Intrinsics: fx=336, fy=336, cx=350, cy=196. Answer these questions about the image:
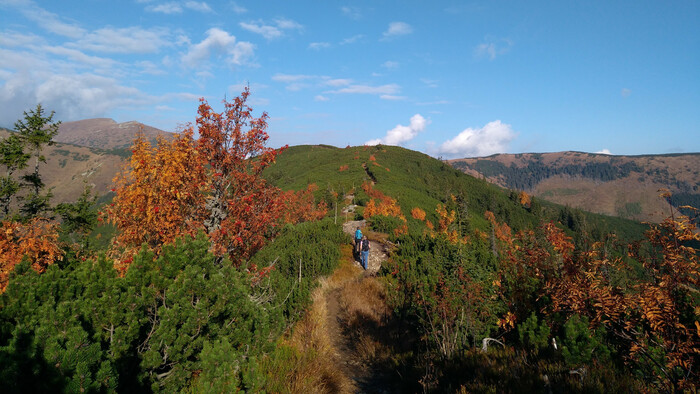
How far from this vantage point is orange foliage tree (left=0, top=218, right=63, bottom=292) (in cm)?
689

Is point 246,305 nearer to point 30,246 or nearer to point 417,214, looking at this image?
point 30,246

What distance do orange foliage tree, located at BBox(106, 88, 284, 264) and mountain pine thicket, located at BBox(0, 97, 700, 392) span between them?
4 centimetres

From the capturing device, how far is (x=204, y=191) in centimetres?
850

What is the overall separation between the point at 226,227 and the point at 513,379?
20.8ft

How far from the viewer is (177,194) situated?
7227 millimetres

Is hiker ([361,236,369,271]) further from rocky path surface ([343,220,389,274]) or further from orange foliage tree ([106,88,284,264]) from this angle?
orange foliage tree ([106,88,284,264])

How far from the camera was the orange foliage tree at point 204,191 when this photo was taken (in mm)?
7062

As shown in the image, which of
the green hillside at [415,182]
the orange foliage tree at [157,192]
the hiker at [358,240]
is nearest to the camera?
the orange foliage tree at [157,192]

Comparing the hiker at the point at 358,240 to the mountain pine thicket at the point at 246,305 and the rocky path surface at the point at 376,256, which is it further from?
the mountain pine thicket at the point at 246,305

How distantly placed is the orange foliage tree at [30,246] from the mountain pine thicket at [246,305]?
0.15 feet

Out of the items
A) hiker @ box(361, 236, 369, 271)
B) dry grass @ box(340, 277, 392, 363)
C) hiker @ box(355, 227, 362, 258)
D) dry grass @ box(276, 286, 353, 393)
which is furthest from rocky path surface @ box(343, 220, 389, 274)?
dry grass @ box(276, 286, 353, 393)

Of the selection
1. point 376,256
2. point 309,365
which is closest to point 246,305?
point 309,365

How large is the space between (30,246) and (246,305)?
5.58 metres

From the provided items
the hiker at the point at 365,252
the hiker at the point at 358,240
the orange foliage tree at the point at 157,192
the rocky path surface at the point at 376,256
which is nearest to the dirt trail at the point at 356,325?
the hiker at the point at 365,252
